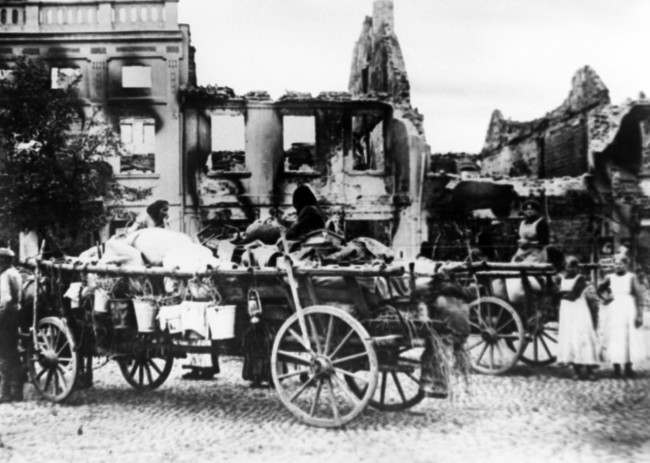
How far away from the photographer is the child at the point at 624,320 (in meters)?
7.65

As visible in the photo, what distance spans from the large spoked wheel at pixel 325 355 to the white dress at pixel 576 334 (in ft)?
10.3

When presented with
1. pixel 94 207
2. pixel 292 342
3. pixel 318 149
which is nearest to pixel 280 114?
pixel 318 149

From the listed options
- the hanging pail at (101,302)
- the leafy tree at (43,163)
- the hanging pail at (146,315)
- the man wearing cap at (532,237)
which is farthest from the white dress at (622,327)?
the leafy tree at (43,163)

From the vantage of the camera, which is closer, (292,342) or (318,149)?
(292,342)

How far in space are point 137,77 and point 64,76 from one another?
2.03 m

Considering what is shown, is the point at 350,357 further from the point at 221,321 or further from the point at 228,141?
→ the point at 228,141

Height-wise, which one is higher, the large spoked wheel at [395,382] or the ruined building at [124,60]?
the ruined building at [124,60]

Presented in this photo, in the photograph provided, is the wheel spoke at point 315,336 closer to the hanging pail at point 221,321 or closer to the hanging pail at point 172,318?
the hanging pail at point 221,321

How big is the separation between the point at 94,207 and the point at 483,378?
10.4 meters

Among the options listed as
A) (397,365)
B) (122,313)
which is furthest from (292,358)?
(122,313)

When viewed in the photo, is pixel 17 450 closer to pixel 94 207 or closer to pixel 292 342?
pixel 292 342

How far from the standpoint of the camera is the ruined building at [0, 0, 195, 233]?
17453 millimetres

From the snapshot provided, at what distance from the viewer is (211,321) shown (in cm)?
563

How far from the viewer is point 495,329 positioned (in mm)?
7762
